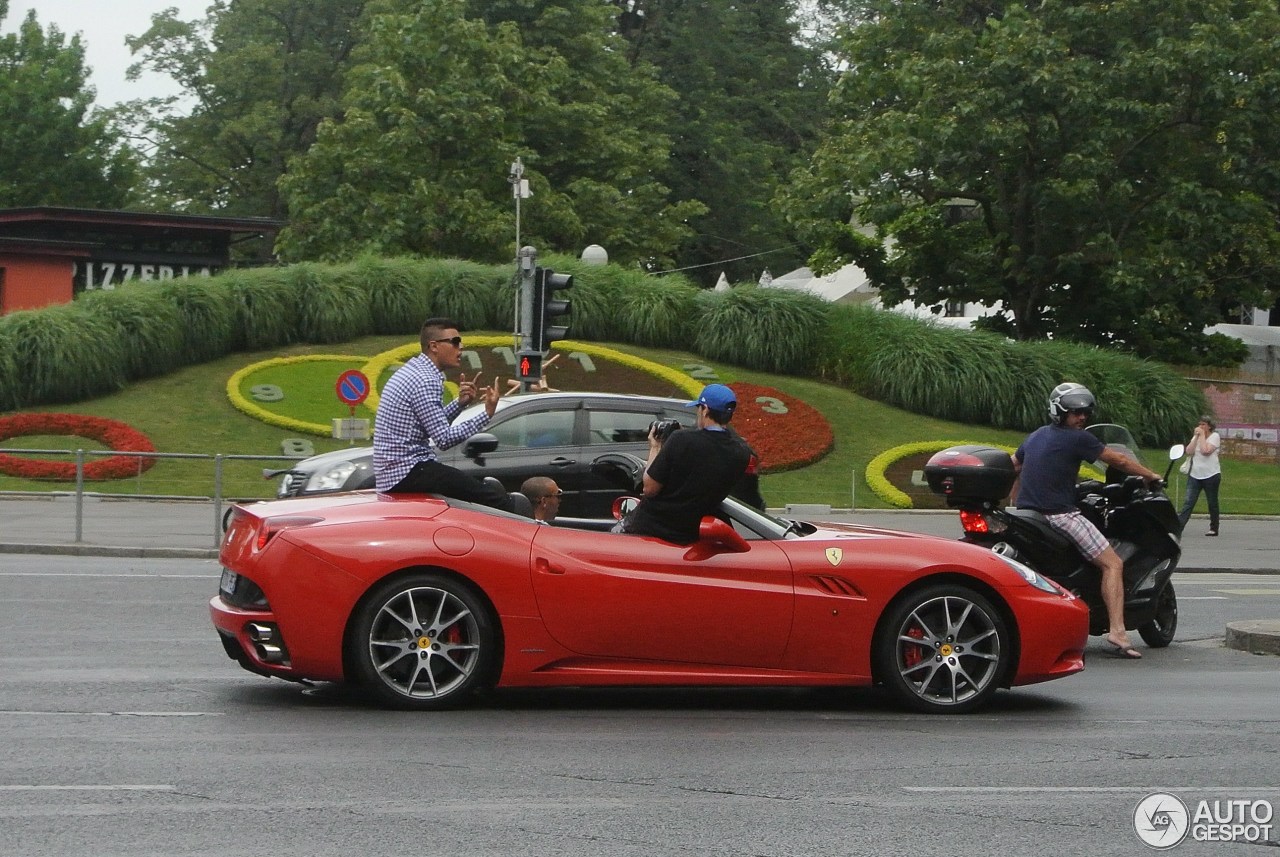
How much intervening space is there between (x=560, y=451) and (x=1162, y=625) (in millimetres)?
6116

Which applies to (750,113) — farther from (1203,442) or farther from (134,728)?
(134,728)

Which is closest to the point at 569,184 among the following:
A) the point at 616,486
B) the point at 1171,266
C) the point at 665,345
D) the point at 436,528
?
the point at 665,345

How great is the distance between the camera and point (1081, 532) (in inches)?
438

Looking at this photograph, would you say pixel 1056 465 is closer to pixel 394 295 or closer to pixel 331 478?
pixel 331 478

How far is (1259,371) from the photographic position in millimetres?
43219

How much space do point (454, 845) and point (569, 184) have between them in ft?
152

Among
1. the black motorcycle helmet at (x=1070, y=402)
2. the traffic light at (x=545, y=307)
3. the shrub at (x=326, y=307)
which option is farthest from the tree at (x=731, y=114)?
the black motorcycle helmet at (x=1070, y=402)

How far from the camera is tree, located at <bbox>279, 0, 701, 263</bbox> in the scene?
46.5m

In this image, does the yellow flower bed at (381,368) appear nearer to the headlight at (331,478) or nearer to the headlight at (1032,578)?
the headlight at (331,478)

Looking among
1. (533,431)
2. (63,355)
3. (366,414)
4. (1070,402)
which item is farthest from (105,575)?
(63,355)

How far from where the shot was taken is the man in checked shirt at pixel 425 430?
8953 mm

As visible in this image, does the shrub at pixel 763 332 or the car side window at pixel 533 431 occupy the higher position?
the shrub at pixel 763 332

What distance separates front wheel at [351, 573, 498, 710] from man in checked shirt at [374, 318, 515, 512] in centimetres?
73

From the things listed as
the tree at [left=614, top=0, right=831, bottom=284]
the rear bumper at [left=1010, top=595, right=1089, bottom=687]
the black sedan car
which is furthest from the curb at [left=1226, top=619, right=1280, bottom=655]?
the tree at [left=614, top=0, right=831, bottom=284]
